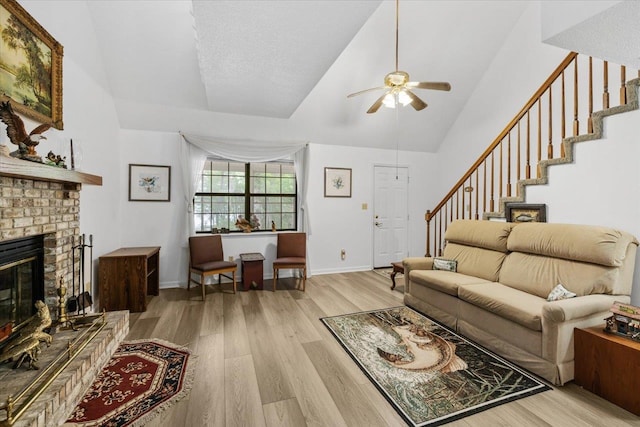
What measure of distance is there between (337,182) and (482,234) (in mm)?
2593

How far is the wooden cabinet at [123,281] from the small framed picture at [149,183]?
3.88 ft

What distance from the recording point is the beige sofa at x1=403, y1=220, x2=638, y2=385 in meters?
2.06

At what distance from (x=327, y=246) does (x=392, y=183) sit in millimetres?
1856

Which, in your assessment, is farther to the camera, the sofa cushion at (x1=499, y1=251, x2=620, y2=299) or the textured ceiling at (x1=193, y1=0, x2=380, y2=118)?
the sofa cushion at (x1=499, y1=251, x2=620, y2=299)

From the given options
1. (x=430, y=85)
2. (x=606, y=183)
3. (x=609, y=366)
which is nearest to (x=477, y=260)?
(x=606, y=183)

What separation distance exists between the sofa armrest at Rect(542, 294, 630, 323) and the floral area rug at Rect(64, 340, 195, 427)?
8.49 feet

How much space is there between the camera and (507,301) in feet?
7.87

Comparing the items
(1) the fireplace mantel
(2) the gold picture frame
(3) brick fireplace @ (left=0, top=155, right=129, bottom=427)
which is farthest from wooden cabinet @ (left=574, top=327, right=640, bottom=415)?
(2) the gold picture frame

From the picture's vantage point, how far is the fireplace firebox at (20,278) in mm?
1919

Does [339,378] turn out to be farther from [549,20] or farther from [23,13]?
[23,13]

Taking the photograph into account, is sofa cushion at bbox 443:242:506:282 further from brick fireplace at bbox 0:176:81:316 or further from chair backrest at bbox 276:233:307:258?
brick fireplace at bbox 0:176:81:316

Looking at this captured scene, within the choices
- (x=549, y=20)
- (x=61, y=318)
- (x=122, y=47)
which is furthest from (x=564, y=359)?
(x=122, y=47)

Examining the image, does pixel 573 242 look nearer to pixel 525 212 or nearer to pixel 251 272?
pixel 525 212

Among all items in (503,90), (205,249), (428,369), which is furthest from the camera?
(503,90)
